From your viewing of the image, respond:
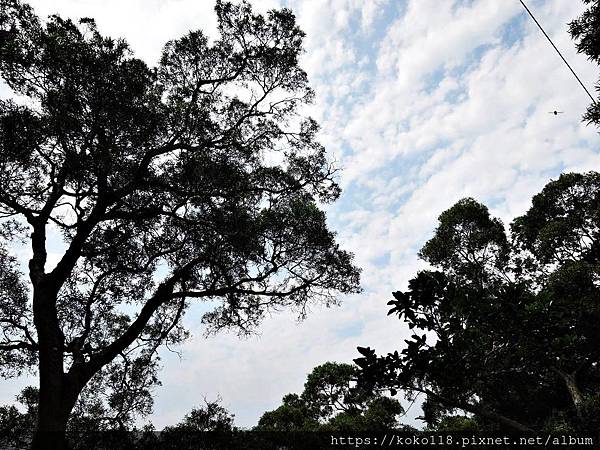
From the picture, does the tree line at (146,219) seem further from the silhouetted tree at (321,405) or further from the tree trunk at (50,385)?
the silhouetted tree at (321,405)

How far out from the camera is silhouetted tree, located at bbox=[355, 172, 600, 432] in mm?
3361

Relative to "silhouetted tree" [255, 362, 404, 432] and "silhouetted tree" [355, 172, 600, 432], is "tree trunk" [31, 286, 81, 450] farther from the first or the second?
"silhouetted tree" [255, 362, 404, 432]

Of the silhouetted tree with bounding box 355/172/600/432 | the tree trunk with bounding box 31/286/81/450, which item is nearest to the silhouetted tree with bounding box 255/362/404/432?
the silhouetted tree with bounding box 355/172/600/432

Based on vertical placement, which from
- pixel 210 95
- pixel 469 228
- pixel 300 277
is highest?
pixel 210 95

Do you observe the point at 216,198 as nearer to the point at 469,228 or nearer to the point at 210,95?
the point at 210,95

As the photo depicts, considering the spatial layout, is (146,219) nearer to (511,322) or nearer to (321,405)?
(511,322)

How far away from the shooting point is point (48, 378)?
7.98m

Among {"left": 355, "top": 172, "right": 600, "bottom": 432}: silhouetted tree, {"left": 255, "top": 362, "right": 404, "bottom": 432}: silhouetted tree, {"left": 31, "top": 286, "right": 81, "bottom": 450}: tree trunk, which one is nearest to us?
{"left": 355, "top": 172, "right": 600, "bottom": 432}: silhouetted tree

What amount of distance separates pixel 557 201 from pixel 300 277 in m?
13.4

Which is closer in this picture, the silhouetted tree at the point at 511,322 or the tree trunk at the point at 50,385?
the silhouetted tree at the point at 511,322

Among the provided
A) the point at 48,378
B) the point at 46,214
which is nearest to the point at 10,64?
the point at 46,214

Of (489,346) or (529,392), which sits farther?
(529,392)

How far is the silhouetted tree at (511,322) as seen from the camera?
11.0 ft

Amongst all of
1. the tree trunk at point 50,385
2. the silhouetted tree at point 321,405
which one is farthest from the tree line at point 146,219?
the silhouetted tree at point 321,405
